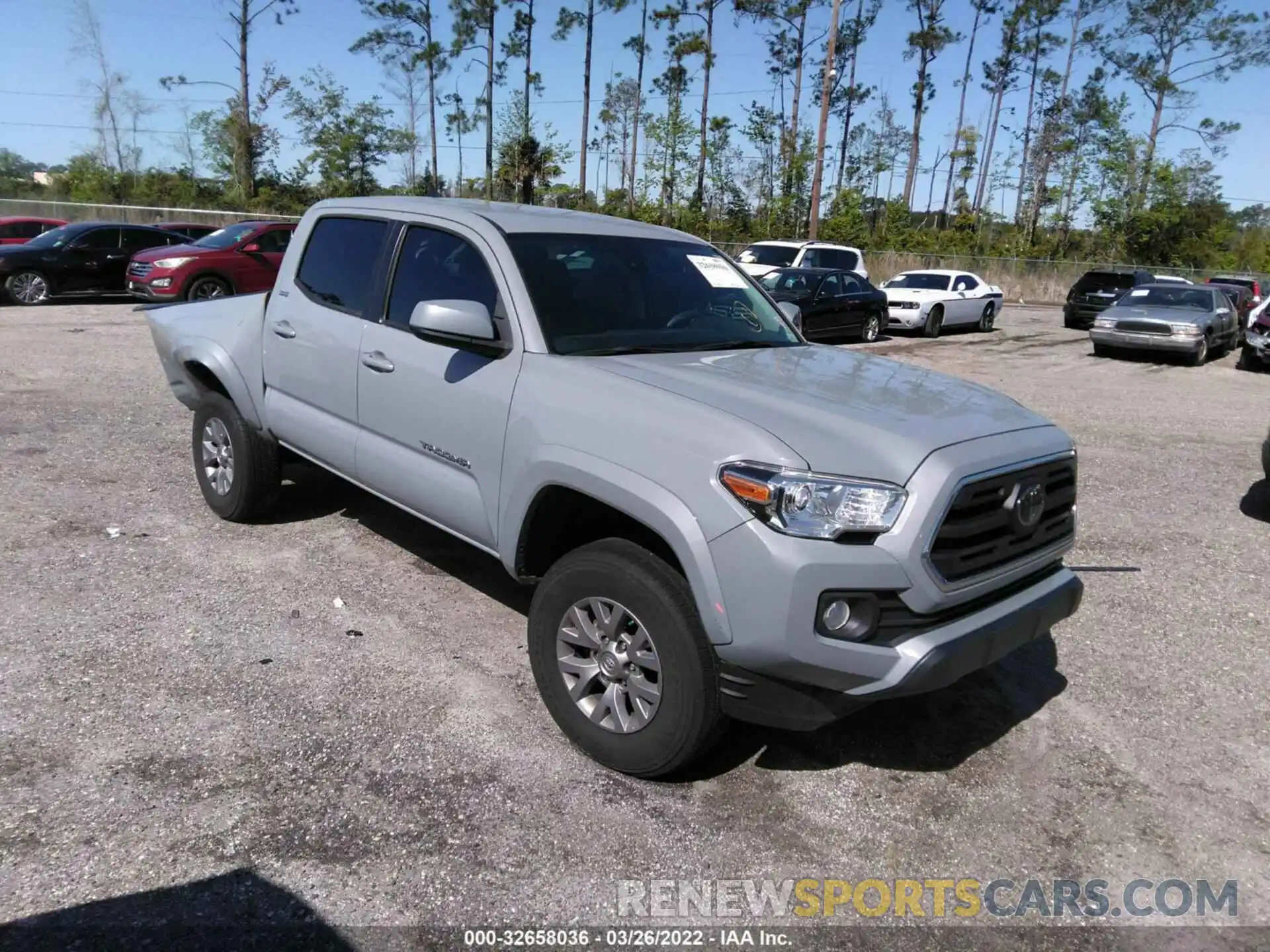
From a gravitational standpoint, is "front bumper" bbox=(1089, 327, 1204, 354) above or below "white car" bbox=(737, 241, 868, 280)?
below

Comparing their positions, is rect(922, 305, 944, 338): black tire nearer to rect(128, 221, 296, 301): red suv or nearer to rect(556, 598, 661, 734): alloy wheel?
rect(128, 221, 296, 301): red suv

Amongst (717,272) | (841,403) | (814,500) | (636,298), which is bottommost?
(814,500)

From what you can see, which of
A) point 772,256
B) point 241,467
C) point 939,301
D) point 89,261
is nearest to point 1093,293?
point 939,301

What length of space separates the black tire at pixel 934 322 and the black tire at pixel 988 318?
6.58 feet

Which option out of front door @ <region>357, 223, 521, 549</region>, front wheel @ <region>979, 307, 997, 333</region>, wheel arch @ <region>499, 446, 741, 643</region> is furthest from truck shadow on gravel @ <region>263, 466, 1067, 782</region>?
front wheel @ <region>979, 307, 997, 333</region>

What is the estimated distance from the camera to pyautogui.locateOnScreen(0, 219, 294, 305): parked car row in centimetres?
1519

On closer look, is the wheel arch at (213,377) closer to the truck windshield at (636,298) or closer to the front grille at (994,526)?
the truck windshield at (636,298)

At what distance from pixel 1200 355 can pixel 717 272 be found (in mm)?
15916

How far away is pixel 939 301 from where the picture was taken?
65.2 feet

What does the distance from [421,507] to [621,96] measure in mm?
56052

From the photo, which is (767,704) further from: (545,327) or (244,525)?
(244,525)

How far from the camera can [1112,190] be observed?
4581 cm

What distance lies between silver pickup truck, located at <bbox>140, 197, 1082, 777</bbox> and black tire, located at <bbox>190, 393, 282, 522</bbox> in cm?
60

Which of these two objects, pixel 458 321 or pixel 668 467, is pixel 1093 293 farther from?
pixel 668 467
